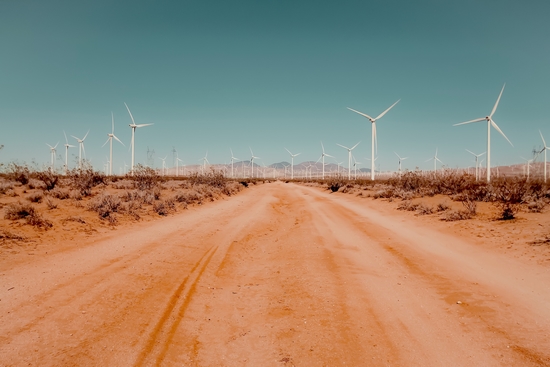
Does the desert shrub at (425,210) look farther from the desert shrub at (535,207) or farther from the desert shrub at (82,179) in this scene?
the desert shrub at (82,179)

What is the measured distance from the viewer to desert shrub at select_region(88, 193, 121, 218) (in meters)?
13.1

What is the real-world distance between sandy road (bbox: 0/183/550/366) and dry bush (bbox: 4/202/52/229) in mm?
2252

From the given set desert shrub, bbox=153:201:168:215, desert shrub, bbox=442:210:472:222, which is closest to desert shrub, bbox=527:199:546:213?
desert shrub, bbox=442:210:472:222

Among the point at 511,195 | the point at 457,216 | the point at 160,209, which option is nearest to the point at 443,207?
the point at 457,216

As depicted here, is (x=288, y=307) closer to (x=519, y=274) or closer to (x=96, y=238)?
(x=519, y=274)

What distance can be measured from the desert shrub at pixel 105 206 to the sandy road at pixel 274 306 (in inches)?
139

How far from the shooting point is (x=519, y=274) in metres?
7.04

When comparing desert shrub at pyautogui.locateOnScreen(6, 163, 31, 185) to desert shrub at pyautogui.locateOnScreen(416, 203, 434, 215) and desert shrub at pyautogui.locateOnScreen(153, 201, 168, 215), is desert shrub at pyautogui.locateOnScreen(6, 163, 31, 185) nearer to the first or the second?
desert shrub at pyautogui.locateOnScreen(153, 201, 168, 215)

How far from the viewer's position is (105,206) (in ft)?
44.1

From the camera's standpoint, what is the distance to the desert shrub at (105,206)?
1308cm

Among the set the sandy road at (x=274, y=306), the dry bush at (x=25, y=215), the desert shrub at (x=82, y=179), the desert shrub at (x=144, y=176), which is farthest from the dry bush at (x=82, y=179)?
the sandy road at (x=274, y=306)

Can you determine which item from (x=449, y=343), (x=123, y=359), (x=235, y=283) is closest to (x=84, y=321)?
(x=123, y=359)

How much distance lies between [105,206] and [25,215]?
3.06m

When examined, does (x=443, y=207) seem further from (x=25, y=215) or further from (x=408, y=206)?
(x=25, y=215)
